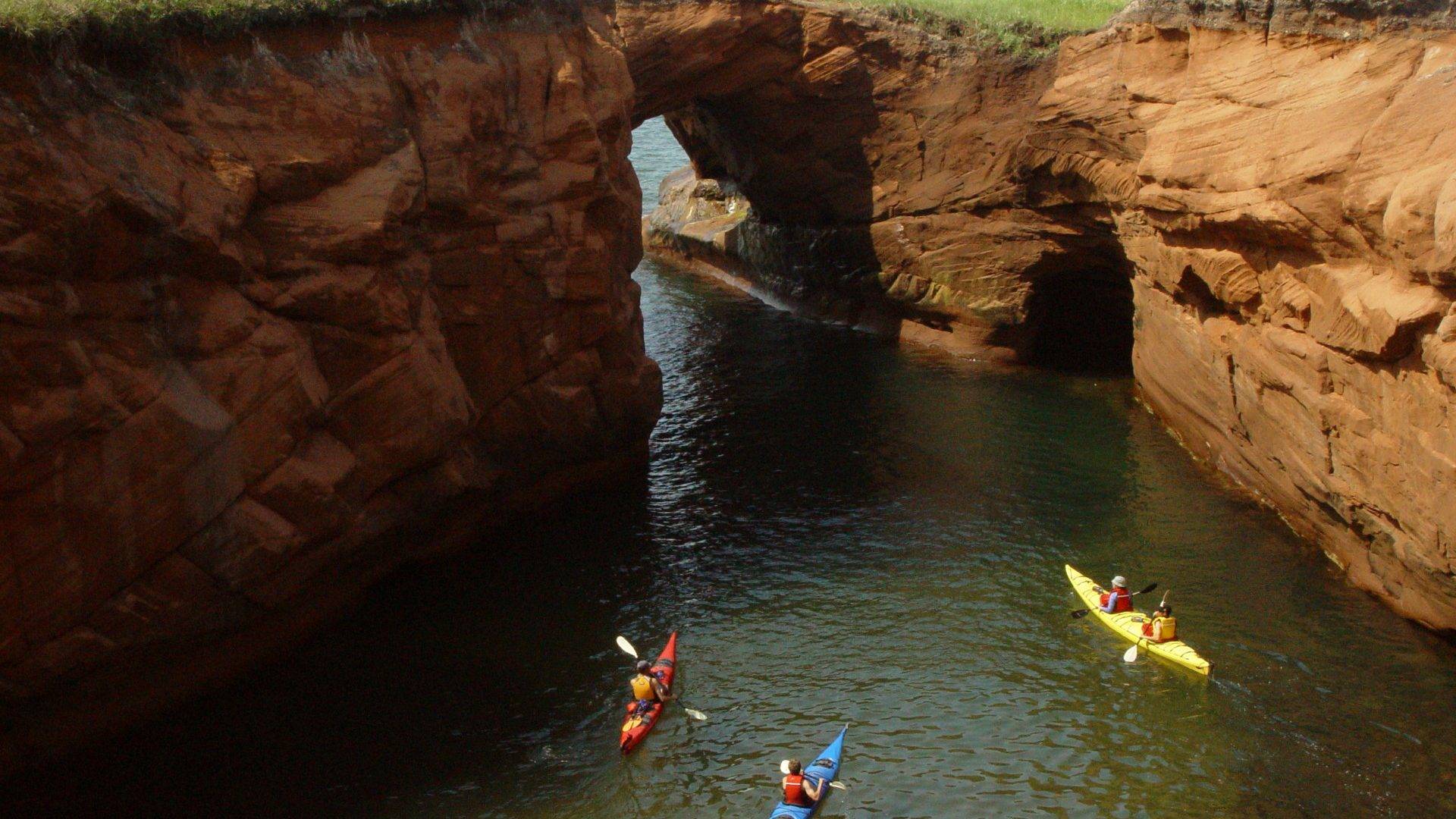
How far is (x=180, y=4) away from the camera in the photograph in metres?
16.3

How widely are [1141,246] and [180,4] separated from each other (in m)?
20.0

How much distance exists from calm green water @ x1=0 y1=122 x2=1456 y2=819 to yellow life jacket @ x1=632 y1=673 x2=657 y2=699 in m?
0.47

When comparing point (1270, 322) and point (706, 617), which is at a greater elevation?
point (1270, 322)

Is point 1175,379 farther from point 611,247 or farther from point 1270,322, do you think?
point 611,247

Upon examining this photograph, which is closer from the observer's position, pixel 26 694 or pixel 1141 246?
pixel 26 694

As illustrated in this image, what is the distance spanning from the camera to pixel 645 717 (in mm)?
16656

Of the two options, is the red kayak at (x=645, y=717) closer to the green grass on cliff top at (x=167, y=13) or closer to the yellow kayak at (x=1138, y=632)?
the yellow kayak at (x=1138, y=632)

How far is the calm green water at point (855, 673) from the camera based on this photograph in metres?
15.4

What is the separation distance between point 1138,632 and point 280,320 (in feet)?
44.3

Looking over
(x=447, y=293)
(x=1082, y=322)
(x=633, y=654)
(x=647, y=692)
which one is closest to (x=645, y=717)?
(x=647, y=692)

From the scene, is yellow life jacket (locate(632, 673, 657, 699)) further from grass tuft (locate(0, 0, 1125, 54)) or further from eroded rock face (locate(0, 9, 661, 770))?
grass tuft (locate(0, 0, 1125, 54))

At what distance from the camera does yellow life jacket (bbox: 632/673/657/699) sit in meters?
16.8

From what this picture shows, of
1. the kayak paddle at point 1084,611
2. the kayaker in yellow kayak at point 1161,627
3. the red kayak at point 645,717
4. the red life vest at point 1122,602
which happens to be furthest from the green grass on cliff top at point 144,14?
the kayaker in yellow kayak at point 1161,627

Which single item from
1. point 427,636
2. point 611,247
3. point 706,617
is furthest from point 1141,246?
point 427,636
